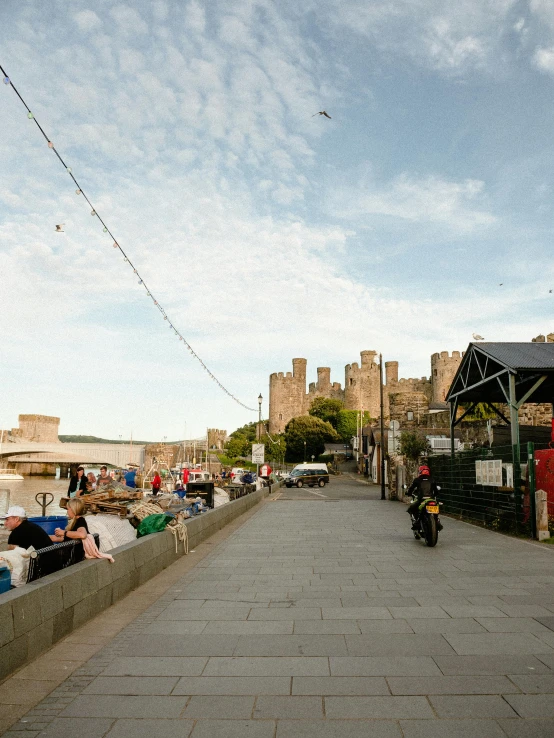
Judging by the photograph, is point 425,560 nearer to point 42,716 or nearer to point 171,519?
point 171,519

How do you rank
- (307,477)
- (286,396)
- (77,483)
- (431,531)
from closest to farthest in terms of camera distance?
(431,531) → (77,483) → (307,477) → (286,396)

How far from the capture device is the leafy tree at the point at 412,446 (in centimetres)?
2844

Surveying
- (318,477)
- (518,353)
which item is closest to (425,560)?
(518,353)

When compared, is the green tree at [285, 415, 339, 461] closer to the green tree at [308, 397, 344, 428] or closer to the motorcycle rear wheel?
the green tree at [308, 397, 344, 428]

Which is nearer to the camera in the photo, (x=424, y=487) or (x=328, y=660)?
(x=328, y=660)

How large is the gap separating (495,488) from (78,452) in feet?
253

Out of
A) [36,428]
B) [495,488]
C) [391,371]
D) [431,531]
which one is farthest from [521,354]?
[36,428]

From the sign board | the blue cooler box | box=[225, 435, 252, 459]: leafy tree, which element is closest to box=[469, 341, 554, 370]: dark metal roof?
the sign board

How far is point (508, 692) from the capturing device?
159 inches

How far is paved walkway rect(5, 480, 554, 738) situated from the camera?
11.9 ft

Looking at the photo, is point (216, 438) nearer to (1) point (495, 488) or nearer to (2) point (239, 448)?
(2) point (239, 448)

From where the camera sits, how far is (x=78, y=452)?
84.7m

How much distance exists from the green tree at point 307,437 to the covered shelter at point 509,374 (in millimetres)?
59373

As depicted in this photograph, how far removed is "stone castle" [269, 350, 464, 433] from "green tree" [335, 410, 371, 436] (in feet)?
6.00
